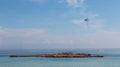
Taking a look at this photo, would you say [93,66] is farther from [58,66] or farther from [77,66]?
[58,66]

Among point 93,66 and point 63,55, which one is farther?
point 63,55

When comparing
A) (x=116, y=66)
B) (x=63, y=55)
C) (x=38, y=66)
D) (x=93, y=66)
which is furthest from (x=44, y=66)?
(x=63, y=55)

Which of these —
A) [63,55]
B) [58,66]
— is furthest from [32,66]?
[63,55]

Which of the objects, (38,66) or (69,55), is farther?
(69,55)

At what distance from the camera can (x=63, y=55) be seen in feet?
233

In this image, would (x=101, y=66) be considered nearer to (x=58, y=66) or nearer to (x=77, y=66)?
(x=77, y=66)

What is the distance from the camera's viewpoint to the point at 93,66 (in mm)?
43125

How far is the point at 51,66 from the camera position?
44188 millimetres

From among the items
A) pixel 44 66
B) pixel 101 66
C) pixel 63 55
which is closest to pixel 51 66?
pixel 44 66

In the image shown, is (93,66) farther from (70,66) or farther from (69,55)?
(69,55)

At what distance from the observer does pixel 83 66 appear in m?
43.8

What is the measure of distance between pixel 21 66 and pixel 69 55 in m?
28.3

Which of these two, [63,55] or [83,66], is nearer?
[83,66]

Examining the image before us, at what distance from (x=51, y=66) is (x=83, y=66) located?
5332mm
